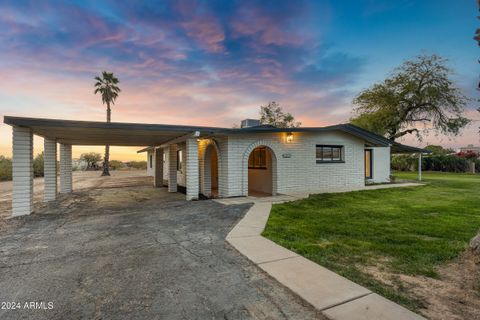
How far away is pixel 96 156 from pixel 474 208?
39237mm

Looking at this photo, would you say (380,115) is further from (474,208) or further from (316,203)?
(316,203)

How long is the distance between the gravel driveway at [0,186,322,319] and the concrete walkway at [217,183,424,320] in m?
0.15

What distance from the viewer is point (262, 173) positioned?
39.7 ft

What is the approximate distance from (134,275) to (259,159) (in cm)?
984

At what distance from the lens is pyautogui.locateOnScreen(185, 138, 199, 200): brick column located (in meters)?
8.84

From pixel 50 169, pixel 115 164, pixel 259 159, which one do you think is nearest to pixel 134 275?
pixel 50 169

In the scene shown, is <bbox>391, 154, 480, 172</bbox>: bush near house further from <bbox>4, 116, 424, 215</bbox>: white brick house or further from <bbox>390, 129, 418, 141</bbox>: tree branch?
<bbox>4, 116, 424, 215</bbox>: white brick house

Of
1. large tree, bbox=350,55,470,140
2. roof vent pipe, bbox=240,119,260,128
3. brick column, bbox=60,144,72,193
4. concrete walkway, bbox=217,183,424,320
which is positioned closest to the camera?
concrete walkway, bbox=217,183,424,320

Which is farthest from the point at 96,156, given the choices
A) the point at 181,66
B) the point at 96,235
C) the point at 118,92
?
the point at 96,235

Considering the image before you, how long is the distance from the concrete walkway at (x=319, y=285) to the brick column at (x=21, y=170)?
21.4ft

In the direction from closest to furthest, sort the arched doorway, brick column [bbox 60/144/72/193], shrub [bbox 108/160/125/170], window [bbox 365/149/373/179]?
1. the arched doorway
2. brick column [bbox 60/144/72/193]
3. window [bbox 365/149/373/179]
4. shrub [bbox 108/160/125/170]

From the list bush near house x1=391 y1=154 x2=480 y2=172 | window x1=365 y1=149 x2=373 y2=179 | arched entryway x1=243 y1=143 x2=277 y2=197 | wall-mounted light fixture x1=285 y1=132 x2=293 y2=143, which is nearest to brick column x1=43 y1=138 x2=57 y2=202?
arched entryway x1=243 y1=143 x2=277 y2=197

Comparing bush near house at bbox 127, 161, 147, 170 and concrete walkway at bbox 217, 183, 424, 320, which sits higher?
bush near house at bbox 127, 161, 147, 170

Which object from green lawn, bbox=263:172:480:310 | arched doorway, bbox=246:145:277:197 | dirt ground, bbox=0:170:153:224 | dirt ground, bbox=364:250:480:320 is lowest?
dirt ground, bbox=0:170:153:224
